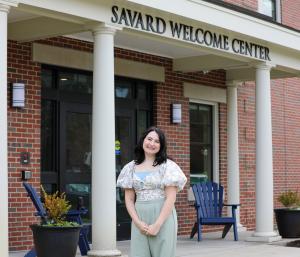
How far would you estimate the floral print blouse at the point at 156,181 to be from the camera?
16.4 feet

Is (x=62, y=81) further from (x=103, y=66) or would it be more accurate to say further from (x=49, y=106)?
(x=103, y=66)

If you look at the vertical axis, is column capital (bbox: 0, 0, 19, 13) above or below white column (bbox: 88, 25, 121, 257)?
above

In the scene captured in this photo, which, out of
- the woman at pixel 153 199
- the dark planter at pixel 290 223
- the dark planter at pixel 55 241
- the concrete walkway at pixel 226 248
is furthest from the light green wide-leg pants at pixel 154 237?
the dark planter at pixel 290 223

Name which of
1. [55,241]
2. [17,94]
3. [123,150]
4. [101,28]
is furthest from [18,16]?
[123,150]

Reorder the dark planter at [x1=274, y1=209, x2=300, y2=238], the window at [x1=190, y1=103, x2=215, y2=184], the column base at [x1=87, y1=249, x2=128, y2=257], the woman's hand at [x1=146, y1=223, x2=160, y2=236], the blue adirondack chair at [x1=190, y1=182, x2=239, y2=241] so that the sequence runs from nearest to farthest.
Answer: the woman's hand at [x1=146, y1=223, x2=160, y2=236]
the column base at [x1=87, y1=249, x2=128, y2=257]
the blue adirondack chair at [x1=190, y1=182, x2=239, y2=241]
the dark planter at [x1=274, y1=209, x2=300, y2=238]
the window at [x1=190, y1=103, x2=215, y2=184]

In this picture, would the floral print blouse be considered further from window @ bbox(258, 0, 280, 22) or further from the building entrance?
window @ bbox(258, 0, 280, 22)

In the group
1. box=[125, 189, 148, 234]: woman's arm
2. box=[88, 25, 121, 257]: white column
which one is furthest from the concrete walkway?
box=[125, 189, 148, 234]: woman's arm

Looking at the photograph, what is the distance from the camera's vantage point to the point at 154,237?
499cm

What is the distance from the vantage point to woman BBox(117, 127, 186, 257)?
4.97 m

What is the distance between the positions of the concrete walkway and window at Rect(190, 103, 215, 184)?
1.69m

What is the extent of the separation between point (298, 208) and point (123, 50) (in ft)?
12.9

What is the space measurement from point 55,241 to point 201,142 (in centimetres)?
573

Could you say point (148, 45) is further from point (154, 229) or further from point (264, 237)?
point (154, 229)
